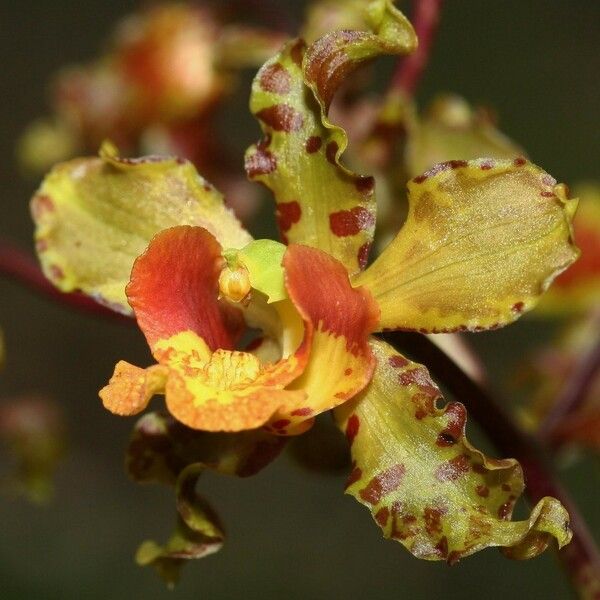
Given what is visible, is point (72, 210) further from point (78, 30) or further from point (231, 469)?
Answer: point (78, 30)

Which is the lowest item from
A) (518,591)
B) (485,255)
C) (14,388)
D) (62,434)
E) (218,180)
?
(14,388)

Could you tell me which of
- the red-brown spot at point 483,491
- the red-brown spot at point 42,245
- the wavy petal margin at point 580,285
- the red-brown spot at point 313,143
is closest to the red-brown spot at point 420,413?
the red-brown spot at point 483,491

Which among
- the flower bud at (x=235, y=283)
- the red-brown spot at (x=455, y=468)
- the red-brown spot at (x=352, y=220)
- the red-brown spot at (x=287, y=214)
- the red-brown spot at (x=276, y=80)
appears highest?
the red-brown spot at (x=276, y=80)

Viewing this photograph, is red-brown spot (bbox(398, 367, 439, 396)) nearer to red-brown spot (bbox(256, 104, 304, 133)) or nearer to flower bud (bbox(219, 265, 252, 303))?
flower bud (bbox(219, 265, 252, 303))

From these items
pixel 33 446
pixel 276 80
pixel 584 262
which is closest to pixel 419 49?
pixel 276 80

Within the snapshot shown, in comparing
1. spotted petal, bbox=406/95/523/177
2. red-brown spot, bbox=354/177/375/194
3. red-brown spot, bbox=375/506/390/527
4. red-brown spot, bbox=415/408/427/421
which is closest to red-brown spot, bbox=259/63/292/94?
red-brown spot, bbox=354/177/375/194

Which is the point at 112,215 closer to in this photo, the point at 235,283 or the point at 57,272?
the point at 57,272

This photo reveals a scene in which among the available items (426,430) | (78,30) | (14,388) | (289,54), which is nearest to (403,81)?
(289,54)

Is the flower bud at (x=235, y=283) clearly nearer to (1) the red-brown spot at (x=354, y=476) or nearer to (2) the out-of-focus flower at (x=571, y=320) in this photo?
(1) the red-brown spot at (x=354, y=476)
